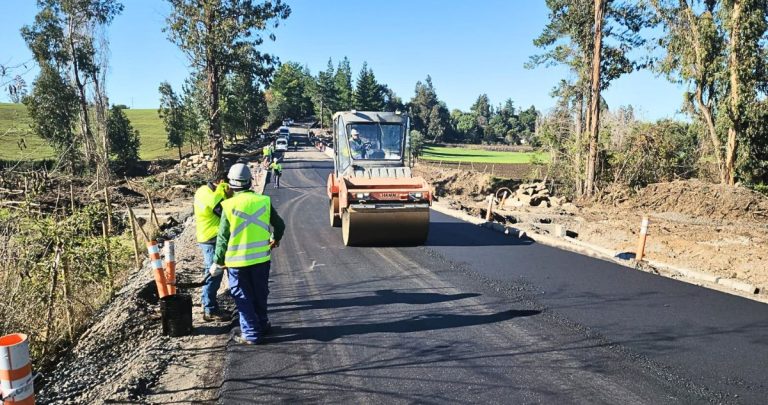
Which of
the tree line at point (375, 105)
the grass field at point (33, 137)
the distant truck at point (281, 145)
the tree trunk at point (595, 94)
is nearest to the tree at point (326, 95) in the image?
the tree line at point (375, 105)

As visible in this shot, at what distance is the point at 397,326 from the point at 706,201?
16124 millimetres

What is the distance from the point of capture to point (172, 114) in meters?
43.8

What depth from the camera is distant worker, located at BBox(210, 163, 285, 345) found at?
5207mm

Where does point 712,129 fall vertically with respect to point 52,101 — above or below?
below

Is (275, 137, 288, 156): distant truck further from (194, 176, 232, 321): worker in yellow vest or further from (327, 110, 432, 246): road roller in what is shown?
(194, 176, 232, 321): worker in yellow vest

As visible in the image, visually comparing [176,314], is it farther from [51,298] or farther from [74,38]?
[74,38]

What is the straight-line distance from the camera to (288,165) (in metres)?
36.9

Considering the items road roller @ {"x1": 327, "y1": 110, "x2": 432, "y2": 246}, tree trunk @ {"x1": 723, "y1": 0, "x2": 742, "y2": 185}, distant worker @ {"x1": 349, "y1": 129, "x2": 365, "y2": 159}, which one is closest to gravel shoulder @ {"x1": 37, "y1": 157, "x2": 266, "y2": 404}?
road roller @ {"x1": 327, "y1": 110, "x2": 432, "y2": 246}

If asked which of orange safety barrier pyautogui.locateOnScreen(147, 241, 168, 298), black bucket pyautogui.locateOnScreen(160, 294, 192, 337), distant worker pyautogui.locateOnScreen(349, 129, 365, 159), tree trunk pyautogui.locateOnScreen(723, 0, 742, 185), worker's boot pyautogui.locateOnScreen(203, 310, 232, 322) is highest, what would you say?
tree trunk pyautogui.locateOnScreen(723, 0, 742, 185)

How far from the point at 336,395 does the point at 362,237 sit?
6.21 metres

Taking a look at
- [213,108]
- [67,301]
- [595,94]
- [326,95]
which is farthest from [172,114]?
[326,95]

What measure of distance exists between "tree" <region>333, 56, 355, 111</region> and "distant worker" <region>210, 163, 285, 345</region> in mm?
76288

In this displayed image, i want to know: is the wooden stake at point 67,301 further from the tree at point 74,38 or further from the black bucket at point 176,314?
the tree at point 74,38

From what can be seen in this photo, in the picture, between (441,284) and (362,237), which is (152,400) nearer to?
(441,284)
